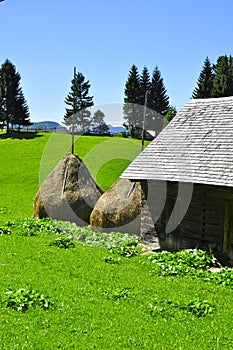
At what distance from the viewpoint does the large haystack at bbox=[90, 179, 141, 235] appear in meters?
17.7

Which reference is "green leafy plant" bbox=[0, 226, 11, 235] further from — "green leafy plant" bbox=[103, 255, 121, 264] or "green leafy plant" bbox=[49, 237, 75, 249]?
"green leafy plant" bbox=[103, 255, 121, 264]

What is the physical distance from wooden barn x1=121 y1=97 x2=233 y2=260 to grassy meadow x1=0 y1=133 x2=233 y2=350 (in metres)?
1.66

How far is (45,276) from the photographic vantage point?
1085 cm

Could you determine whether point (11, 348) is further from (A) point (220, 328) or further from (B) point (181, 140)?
(B) point (181, 140)

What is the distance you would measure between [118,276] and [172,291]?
175 centimetres

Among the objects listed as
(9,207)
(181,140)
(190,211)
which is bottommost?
(9,207)

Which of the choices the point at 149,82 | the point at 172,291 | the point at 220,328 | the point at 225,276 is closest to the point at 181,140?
the point at 225,276

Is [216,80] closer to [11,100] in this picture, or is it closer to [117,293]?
[11,100]

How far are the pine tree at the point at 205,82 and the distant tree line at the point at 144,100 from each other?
18.7 feet

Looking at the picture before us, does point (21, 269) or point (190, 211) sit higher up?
point (190, 211)

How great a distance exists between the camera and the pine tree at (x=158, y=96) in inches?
3047

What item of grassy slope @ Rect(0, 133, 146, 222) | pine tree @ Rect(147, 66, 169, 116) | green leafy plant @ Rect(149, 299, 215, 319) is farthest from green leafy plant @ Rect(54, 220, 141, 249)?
pine tree @ Rect(147, 66, 169, 116)

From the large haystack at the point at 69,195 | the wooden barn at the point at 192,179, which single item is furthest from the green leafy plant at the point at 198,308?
the large haystack at the point at 69,195

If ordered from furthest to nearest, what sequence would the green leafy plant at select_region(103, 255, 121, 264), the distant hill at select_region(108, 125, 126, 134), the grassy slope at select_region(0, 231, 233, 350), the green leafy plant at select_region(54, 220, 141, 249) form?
the distant hill at select_region(108, 125, 126, 134)
the green leafy plant at select_region(54, 220, 141, 249)
the green leafy plant at select_region(103, 255, 121, 264)
the grassy slope at select_region(0, 231, 233, 350)
